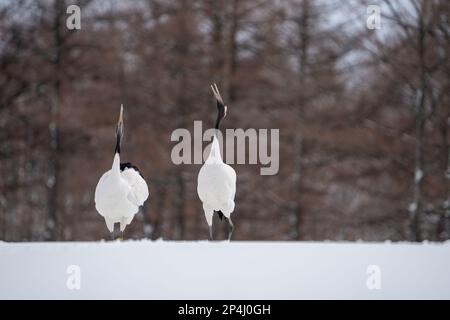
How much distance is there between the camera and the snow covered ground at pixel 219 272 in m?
9.76

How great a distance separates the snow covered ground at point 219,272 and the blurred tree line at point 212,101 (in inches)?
471

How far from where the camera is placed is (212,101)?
25.5m

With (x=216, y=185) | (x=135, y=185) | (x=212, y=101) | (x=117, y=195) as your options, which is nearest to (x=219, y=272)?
(x=216, y=185)

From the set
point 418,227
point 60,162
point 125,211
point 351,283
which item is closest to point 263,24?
point 60,162

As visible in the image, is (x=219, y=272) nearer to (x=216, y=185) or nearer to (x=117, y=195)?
(x=216, y=185)

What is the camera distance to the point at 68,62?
976 inches

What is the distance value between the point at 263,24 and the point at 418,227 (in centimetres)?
868

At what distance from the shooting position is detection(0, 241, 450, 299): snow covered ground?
976 centimetres

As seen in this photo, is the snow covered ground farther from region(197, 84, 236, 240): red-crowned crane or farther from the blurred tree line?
the blurred tree line

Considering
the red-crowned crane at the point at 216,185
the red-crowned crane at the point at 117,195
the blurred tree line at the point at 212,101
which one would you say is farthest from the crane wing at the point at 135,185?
the blurred tree line at the point at 212,101

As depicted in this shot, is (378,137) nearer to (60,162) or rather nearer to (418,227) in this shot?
(418,227)

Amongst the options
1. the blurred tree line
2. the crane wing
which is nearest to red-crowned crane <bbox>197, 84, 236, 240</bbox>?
the crane wing

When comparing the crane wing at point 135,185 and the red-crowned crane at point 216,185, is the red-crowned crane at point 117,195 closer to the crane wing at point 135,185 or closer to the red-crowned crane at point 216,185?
the crane wing at point 135,185
